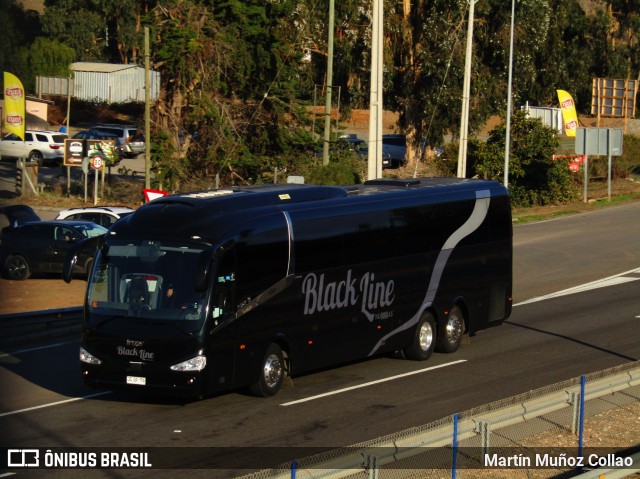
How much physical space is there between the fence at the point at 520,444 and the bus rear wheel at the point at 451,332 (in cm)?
538

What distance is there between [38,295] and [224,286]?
13308 mm

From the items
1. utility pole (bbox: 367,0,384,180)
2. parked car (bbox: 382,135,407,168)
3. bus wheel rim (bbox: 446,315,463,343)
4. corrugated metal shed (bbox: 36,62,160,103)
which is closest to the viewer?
bus wheel rim (bbox: 446,315,463,343)

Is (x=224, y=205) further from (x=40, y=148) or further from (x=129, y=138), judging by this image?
(x=129, y=138)

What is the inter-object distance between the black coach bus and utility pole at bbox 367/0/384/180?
8609mm

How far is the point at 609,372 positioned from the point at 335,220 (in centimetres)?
493

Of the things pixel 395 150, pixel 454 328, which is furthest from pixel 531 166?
pixel 454 328

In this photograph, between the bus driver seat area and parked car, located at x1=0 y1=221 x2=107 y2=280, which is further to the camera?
parked car, located at x1=0 y1=221 x2=107 y2=280

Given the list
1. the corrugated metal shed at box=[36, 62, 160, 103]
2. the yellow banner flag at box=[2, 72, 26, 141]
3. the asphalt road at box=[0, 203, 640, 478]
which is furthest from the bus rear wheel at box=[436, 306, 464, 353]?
the corrugated metal shed at box=[36, 62, 160, 103]

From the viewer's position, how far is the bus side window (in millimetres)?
14242

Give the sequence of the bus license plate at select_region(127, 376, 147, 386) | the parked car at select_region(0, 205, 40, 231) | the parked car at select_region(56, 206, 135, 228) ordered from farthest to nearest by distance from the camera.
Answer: the parked car at select_region(0, 205, 40, 231) → the parked car at select_region(56, 206, 135, 228) → the bus license plate at select_region(127, 376, 147, 386)

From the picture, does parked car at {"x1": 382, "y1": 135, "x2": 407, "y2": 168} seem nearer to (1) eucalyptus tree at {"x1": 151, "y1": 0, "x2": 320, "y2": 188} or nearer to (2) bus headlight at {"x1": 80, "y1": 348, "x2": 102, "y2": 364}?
(1) eucalyptus tree at {"x1": 151, "y1": 0, "x2": 320, "y2": 188}

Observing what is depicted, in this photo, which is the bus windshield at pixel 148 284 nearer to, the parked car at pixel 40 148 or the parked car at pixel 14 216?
the parked car at pixel 14 216

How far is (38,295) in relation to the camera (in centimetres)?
2633

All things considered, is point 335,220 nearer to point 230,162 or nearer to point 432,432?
point 432,432
